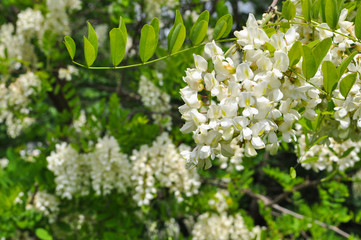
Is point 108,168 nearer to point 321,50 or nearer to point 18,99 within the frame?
point 18,99

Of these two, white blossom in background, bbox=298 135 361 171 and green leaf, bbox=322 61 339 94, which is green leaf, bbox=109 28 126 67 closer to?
green leaf, bbox=322 61 339 94

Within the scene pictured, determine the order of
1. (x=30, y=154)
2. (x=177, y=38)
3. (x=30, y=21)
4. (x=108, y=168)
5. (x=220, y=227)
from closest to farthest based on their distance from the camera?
(x=177, y=38), (x=108, y=168), (x=220, y=227), (x=30, y=21), (x=30, y=154)

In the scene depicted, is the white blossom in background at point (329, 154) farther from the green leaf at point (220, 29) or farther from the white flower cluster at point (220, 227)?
the white flower cluster at point (220, 227)

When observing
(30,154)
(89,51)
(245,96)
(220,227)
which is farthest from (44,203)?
(245,96)

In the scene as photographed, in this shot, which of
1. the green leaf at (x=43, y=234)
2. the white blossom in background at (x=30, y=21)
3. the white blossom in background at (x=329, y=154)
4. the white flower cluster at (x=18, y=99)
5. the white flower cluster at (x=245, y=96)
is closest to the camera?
the white flower cluster at (x=245, y=96)

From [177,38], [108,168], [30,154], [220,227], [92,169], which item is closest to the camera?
[177,38]

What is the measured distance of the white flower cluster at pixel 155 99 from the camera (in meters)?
1.84

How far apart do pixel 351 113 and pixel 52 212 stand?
5.21 feet

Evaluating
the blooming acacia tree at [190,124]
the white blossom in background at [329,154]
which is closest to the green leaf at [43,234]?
the blooming acacia tree at [190,124]

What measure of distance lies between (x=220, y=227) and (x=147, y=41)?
62.7 inches

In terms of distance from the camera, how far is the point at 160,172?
1538mm

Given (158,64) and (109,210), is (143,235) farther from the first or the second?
(158,64)

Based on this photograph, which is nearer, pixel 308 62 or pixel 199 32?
pixel 308 62

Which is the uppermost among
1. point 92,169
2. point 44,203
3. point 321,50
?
point 321,50
